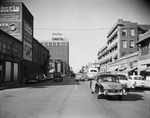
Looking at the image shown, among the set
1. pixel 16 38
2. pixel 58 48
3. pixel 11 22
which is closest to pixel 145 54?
pixel 16 38

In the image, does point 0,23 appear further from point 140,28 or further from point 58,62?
point 58,62

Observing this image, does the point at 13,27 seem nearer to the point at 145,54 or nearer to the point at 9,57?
the point at 9,57

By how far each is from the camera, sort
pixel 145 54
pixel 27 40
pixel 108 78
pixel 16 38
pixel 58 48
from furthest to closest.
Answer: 1. pixel 58 48
2. pixel 27 40
3. pixel 16 38
4. pixel 145 54
5. pixel 108 78

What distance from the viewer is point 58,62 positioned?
136 m

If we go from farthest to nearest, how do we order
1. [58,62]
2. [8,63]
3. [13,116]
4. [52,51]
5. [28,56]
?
[52,51] → [58,62] → [28,56] → [8,63] → [13,116]

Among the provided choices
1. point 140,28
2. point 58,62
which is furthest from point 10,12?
point 58,62

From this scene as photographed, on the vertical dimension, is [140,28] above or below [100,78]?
above

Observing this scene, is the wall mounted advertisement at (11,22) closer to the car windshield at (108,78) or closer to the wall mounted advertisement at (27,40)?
the wall mounted advertisement at (27,40)

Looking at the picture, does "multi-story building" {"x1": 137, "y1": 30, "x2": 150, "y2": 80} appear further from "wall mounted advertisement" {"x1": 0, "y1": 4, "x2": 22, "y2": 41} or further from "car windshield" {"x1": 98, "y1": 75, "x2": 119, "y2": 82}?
"wall mounted advertisement" {"x1": 0, "y1": 4, "x2": 22, "y2": 41}

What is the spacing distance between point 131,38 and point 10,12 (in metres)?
34.3

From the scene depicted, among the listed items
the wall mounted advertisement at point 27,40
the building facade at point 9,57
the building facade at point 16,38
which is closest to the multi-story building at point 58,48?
the wall mounted advertisement at point 27,40

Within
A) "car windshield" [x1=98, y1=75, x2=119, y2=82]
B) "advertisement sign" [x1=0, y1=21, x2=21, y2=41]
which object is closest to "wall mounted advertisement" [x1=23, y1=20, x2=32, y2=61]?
"advertisement sign" [x1=0, y1=21, x2=21, y2=41]

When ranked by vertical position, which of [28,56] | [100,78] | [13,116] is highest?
[28,56]

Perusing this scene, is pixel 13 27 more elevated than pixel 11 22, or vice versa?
pixel 11 22
